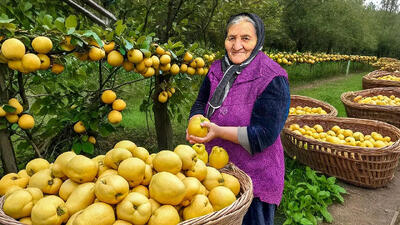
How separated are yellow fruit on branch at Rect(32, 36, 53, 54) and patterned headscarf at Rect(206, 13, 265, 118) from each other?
1.02m

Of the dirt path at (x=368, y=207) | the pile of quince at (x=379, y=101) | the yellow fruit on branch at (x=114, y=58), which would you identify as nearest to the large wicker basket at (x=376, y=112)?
the pile of quince at (x=379, y=101)

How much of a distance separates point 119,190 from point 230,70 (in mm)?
1041

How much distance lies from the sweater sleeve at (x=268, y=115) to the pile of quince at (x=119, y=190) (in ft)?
0.99

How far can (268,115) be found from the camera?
1699 millimetres

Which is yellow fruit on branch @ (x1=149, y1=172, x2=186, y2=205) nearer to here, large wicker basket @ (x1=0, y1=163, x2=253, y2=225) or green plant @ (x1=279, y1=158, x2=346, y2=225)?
large wicker basket @ (x1=0, y1=163, x2=253, y2=225)

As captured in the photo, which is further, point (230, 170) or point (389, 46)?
point (389, 46)

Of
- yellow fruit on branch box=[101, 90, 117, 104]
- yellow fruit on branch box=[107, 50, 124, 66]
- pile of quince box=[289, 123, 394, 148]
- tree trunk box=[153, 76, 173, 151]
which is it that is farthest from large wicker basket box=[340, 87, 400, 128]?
yellow fruit on branch box=[107, 50, 124, 66]

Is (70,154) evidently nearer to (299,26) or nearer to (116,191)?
(116,191)

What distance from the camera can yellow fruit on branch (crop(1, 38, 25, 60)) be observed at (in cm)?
162

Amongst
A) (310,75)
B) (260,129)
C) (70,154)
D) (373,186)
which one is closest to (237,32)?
(260,129)

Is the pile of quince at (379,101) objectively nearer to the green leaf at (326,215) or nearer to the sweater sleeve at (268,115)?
the green leaf at (326,215)

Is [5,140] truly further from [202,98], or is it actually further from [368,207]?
[368,207]

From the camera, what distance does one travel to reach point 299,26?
2330 cm

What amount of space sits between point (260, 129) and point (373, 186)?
269 cm
